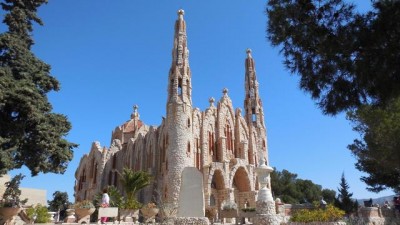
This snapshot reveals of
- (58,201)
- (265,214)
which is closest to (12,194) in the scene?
(265,214)

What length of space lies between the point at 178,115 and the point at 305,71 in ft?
70.3

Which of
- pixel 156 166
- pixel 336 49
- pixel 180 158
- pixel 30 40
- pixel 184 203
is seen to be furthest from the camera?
pixel 156 166

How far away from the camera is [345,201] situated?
28922 millimetres

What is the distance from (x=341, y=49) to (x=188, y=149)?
2254 centimetres

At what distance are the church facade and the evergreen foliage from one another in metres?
22.3

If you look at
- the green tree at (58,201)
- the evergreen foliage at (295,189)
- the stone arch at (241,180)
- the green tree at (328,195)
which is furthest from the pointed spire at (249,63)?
the green tree at (328,195)

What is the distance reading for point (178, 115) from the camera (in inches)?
1153

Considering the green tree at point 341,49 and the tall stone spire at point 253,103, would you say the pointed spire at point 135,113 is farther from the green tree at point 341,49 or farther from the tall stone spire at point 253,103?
the green tree at point 341,49

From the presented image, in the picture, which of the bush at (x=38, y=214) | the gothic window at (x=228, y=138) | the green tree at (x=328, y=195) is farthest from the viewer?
the green tree at (x=328, y=195)

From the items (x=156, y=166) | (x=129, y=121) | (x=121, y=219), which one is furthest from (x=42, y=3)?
(x=129, y=121)

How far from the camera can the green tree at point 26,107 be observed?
538 inches

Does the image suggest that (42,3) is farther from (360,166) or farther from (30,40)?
(360,166)

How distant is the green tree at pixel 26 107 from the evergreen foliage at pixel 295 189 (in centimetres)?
4580

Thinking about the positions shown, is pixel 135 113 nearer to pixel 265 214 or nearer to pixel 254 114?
pixel 254 114
